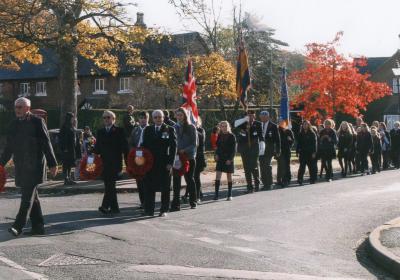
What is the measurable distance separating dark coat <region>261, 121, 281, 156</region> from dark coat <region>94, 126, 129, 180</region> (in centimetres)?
554

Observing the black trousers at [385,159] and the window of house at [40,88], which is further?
the window of house at [40,88]

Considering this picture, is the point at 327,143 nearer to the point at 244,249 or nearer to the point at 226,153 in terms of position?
the point at 226,153

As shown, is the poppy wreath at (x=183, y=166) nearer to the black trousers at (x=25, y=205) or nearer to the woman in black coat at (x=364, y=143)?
the black trousers at (x=25, y=205)

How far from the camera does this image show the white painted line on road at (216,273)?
6.64 meters

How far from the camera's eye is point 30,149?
8.81 metres

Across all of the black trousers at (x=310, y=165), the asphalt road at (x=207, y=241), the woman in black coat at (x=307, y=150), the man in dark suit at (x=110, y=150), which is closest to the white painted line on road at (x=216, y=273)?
the asphalt road at (x=207, y=241)

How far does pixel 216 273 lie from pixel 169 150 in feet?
14.8

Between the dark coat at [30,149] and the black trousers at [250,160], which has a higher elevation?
the dark coat at [30,149]

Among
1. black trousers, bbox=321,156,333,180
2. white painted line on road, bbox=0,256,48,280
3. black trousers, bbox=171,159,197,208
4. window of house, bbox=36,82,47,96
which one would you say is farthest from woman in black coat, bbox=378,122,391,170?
window of house, bbox=36,82,47,96

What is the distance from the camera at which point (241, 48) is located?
17.5m

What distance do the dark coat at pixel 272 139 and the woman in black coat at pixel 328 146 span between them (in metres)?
3.42

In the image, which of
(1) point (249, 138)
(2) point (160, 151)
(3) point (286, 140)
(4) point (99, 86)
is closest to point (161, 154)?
(2) point (160, 151)

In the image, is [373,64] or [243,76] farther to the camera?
[373,64]

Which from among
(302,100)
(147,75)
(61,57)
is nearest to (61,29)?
(61,57)
